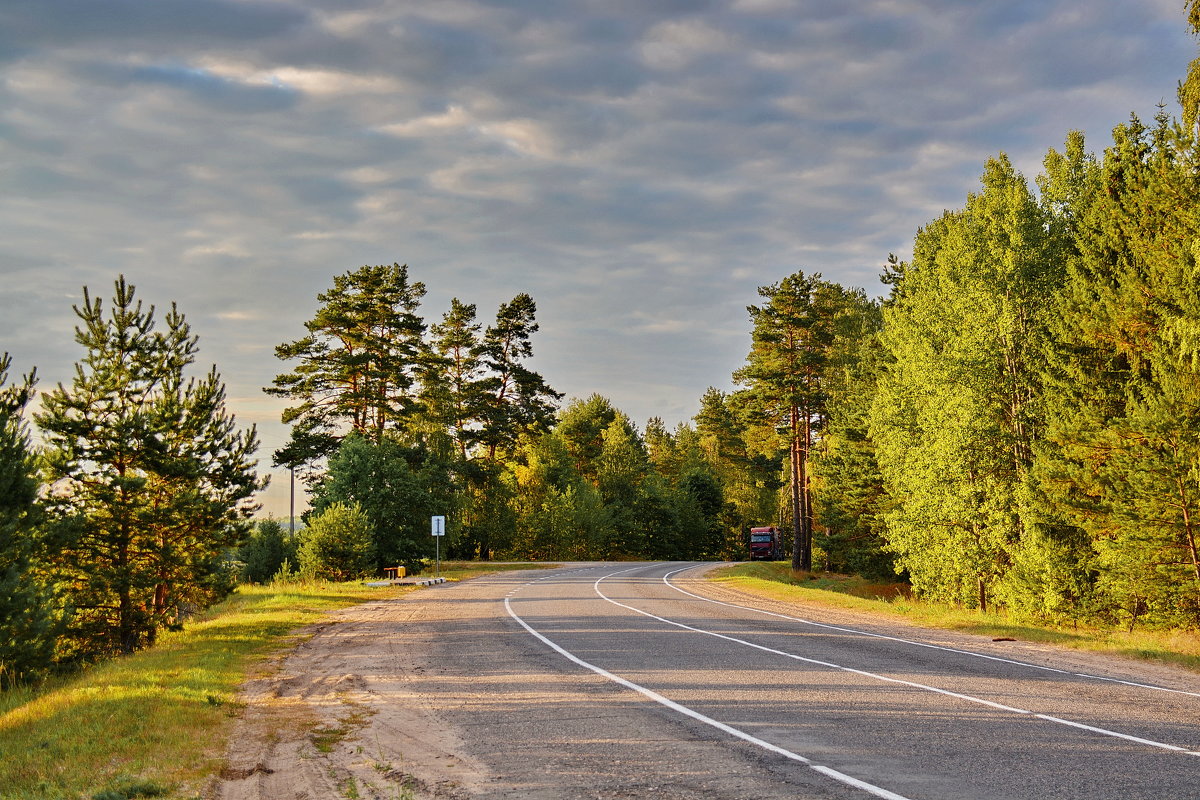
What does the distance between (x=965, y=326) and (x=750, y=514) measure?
66755mm

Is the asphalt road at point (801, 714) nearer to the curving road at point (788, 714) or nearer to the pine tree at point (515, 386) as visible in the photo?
the curving road at point (788, 714)

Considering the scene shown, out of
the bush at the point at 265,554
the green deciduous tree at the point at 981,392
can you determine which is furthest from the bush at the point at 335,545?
the bush at the point at 265,554

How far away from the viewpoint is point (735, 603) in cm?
2752

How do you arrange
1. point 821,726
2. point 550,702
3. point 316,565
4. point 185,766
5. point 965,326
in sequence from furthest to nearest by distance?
point 316,565 < point 965,326 < point 550,702 < point 821,726 < point 185,766

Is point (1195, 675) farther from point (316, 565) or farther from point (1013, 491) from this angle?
point (316, 565)

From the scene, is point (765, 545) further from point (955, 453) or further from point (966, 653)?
point (966, 653)

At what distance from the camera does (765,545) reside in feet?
241

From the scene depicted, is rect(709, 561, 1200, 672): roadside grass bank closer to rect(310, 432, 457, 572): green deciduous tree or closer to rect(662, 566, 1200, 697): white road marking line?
rect(662, 566, 1200, 697): white road marking line

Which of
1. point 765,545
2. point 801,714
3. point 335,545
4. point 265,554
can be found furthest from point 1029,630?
point 265,554

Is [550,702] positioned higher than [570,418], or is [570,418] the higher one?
[570,418]

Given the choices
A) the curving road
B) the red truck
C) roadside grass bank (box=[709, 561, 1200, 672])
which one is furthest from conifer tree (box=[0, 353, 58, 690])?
the red truck

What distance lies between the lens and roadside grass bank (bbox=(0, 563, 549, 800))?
7.94 m

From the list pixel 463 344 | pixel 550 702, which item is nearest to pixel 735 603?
pixel 550 702

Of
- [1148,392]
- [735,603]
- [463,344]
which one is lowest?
[735,603]
